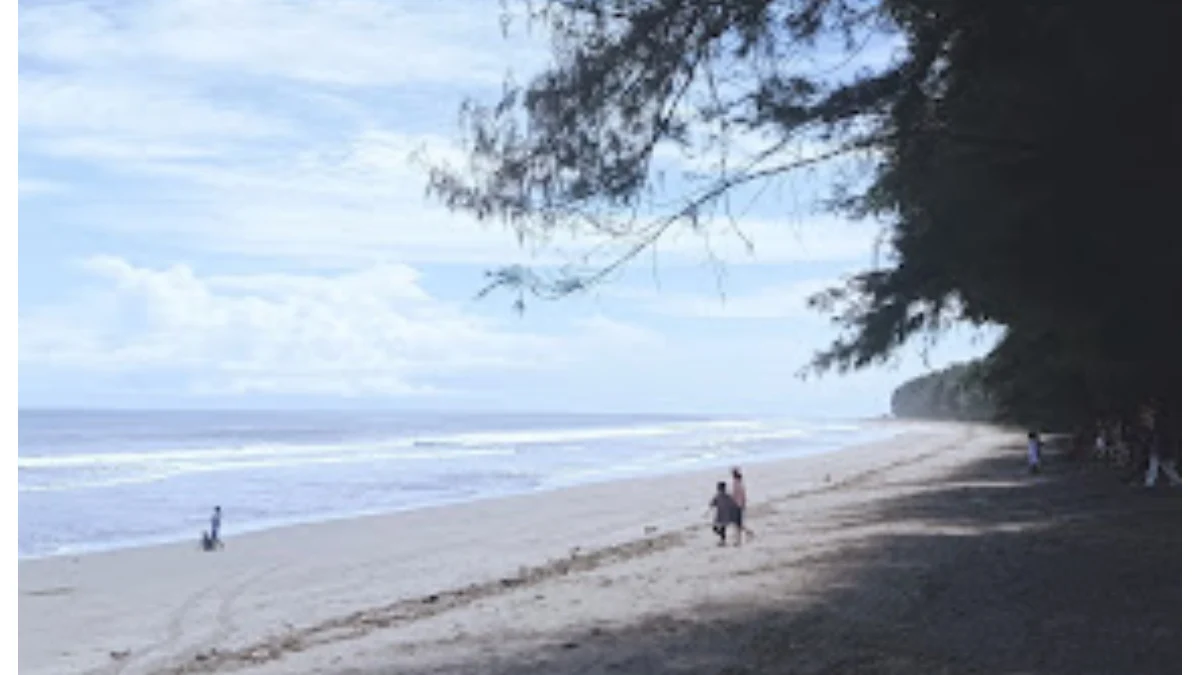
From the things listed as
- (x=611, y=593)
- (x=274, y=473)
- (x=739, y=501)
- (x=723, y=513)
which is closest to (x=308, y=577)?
(x=723, y=513)

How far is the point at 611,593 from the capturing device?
1257 cm

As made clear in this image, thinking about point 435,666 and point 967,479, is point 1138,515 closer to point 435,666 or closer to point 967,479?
point 435,666

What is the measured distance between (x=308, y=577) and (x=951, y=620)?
11844mm

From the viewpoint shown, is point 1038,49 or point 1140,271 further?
point 1140,271

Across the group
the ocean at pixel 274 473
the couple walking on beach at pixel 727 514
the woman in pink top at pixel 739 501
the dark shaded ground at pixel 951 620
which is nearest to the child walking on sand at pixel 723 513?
the couple walking on beach at pixel 727 514

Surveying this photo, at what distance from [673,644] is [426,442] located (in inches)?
2488

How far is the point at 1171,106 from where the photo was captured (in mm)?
4738

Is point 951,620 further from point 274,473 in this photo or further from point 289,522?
point 274,473

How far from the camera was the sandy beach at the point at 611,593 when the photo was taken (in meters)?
8.63

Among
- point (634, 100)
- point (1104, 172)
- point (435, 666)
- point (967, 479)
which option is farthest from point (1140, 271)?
point (967, 479)

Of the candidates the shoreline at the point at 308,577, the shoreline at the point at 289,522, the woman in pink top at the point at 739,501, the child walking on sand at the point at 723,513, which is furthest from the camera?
the shoreline at the point at 289,522

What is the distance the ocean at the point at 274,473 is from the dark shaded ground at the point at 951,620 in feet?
50.7

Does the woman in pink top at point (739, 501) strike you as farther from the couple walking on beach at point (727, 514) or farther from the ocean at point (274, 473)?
the ocean at point (274, 473)

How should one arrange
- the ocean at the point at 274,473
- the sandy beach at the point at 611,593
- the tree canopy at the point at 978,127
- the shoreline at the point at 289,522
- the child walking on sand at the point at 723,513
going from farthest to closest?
1. the ocean at the point at 274,473
2. the shoreline at the point at 289,522
3. the child walking on sand at the point at 723,513
4. the sandy beach at the point at 611,593
5. the tree canopy at the point at 978,127
